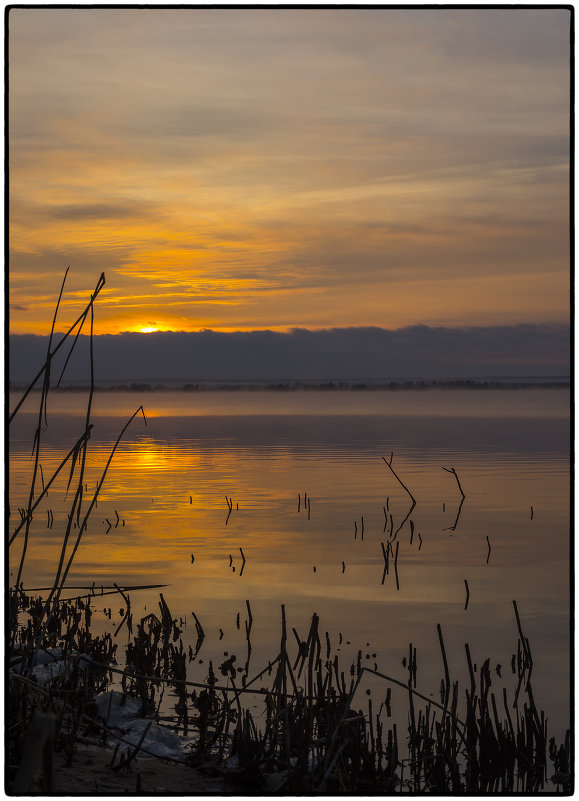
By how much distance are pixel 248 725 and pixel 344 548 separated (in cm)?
739

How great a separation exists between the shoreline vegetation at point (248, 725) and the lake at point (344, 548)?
475 mm

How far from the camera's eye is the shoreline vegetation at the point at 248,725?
4160 mm

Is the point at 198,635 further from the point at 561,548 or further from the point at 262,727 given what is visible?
the point at 561,548

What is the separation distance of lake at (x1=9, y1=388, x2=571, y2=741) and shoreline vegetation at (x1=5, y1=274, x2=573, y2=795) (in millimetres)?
475

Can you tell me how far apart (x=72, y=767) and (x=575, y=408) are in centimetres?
287

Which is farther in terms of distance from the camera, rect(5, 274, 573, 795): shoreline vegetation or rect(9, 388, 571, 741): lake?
rect(9, 388, 571, 741): lake

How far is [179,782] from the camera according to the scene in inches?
175

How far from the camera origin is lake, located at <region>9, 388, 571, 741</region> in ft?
26.5

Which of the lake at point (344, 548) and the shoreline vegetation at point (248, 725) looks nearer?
the shoreline vegetation at point (248, 725)

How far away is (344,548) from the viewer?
39.7 feet

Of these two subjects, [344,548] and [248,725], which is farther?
[344,548]

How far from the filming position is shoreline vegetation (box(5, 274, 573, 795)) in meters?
4.16

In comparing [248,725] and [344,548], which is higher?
[248,725]

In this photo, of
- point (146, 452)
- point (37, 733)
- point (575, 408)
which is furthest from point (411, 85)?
point (146, 452)
